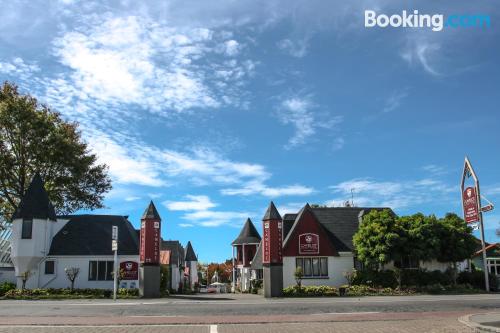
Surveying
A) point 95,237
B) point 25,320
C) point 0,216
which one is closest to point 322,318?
point 25,320

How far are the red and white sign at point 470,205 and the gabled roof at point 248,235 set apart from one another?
26.9 m

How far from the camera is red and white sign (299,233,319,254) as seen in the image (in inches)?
1682

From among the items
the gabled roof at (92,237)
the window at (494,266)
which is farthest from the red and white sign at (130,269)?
the window at (494,266)

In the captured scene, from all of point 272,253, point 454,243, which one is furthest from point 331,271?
point 454,243

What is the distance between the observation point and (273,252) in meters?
37.1

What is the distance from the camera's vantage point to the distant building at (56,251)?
4047 cm

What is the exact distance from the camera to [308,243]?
42.8 m

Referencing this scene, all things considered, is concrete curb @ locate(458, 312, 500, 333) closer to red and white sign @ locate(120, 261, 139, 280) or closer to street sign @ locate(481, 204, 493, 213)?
street sign @ locate(481, 204, 493, 213)

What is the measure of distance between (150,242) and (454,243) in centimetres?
2377

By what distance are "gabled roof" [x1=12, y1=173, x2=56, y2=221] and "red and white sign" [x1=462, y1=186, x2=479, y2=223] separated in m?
34.4

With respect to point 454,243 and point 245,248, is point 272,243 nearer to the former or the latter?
point 454,243

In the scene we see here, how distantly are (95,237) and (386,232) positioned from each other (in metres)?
24.0

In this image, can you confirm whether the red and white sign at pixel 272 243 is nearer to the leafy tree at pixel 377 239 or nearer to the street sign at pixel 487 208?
the leafy tree at pixel 377 239

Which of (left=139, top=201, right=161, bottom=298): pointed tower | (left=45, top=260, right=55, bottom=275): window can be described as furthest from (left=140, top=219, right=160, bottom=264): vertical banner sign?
(left=45, top=260, right=55, bottom=275): window
